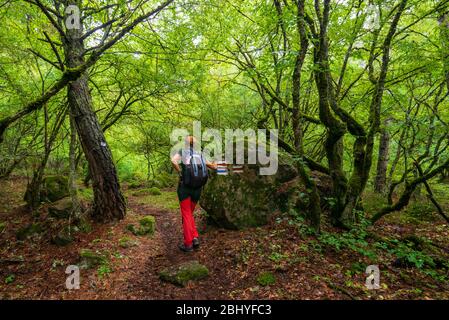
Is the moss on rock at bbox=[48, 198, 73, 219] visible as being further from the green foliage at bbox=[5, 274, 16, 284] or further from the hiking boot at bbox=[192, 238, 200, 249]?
the hiking boot at bbox=[192, 238, 200, 249]

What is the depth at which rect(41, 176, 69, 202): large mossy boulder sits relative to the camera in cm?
760

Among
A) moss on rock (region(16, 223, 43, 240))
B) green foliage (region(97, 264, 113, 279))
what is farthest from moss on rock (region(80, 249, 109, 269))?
moss on rock (region(16, 223, 43, 240))

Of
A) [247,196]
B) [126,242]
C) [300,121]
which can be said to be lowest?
[126,242]

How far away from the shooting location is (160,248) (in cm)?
554

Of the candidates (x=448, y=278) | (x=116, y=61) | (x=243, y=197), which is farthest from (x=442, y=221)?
(x=116, y=61)

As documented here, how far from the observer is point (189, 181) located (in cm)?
508

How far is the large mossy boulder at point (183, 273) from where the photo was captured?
12.8ft

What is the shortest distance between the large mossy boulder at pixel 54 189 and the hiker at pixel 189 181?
5094 millimetres

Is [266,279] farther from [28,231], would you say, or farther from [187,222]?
[28,231]

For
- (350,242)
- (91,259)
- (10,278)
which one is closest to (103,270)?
(91,259)

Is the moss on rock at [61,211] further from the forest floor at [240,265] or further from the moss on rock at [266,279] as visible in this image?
the moss on rock at [266,279]

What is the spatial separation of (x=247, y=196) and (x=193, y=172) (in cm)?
151

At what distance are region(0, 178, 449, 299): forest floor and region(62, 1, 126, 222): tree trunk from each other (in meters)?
0.53
